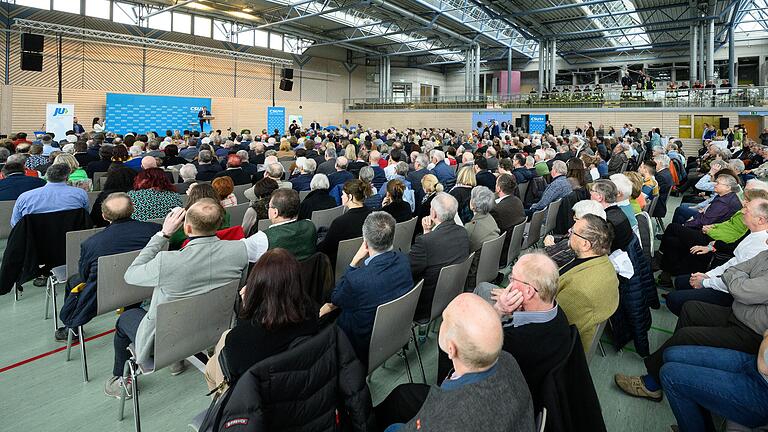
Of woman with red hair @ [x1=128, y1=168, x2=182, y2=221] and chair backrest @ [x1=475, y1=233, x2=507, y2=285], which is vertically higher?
woman with red hair @ [x1=128, y1=168, x2=182, y2=221]

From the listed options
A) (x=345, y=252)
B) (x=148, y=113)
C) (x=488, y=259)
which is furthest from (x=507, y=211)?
(x=148, y=113)

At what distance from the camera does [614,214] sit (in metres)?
3.36

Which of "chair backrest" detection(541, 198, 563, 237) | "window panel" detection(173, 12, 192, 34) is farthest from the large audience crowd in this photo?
"window panel" detection(173, 12, 192, 34)

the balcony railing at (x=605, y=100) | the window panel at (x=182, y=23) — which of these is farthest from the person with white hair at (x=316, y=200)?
the window panel at (x=182, y=23)

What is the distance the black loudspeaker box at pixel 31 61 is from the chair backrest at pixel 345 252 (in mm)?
14784

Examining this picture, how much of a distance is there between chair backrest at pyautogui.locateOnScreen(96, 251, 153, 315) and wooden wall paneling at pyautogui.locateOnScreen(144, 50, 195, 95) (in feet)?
62.5

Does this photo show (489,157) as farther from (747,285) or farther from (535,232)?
(747,285)

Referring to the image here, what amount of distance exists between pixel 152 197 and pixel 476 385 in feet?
11.3

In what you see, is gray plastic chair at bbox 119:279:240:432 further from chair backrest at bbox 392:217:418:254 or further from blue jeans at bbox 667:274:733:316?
blue jeans at bbox 667:274:733:316

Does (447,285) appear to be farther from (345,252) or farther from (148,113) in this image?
(148,113)

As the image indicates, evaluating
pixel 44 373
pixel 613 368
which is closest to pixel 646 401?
pixel 613 368

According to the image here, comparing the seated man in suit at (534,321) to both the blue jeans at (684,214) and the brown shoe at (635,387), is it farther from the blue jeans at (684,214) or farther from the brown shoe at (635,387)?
the blue jeans at (684,214)

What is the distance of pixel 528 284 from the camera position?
1898mm

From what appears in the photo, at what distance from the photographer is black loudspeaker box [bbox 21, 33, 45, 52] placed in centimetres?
1299
